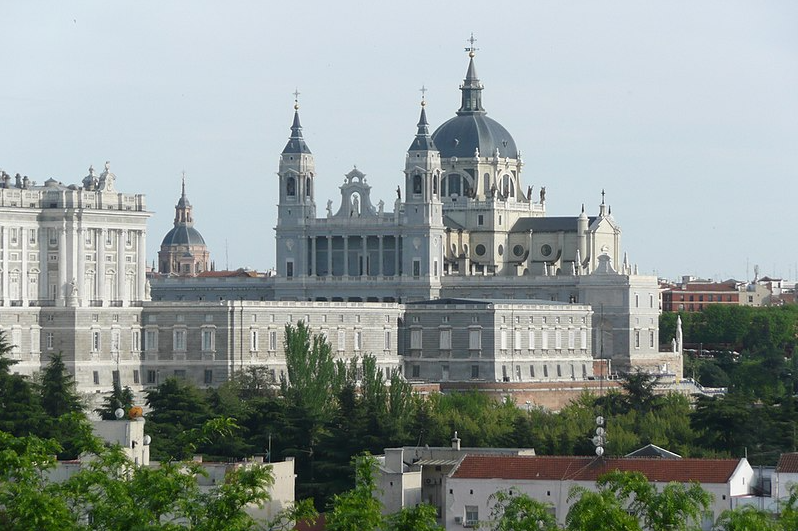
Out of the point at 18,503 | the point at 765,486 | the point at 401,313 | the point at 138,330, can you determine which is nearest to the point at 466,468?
the point at 765,486

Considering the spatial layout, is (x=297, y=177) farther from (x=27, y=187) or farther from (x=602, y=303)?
(x=27, y=187)

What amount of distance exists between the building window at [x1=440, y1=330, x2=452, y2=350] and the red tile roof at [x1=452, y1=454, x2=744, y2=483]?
71.1 metres

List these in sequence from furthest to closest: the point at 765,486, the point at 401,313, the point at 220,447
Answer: the point at 401,313 < the point at 220,447 < the point at 765,486

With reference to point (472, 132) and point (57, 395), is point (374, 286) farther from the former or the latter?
point (57, 395)

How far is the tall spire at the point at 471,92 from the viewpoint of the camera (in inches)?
7274

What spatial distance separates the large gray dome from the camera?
600 ft

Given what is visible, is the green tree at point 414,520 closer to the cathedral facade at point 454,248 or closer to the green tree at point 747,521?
the green tree at point 747,521

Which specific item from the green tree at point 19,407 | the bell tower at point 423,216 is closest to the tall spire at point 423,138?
the bell tower at point 423,216

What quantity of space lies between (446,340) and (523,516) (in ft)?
274

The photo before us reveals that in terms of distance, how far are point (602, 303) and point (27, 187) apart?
39753 mm

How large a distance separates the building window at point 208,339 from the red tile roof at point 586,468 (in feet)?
199

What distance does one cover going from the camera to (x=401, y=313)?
155250 millimetres

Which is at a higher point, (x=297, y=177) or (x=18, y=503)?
(x=297, y=177)

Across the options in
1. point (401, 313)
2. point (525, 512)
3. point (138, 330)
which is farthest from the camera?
point (401, 313)
